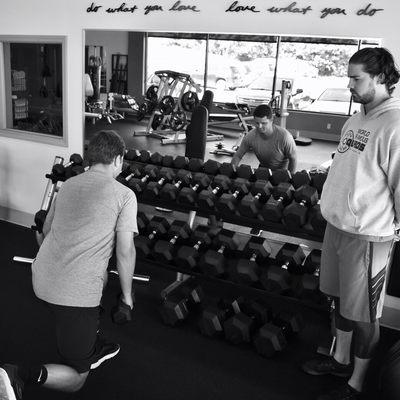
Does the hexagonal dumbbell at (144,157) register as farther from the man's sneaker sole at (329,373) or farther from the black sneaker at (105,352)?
the man's sneaker sole at (329,373)

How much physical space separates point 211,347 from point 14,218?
2.49 m

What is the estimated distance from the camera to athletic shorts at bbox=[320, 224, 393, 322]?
1794 mm

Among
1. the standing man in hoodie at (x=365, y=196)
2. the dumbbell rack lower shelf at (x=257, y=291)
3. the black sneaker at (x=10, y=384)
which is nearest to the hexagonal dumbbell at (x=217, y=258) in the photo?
the dumbbell rack lower shelf at (x=257, y=291)

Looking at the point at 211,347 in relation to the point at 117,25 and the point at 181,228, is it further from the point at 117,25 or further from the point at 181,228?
the point at 117,25

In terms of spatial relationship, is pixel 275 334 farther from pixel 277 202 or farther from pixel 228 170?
pixel 228 170

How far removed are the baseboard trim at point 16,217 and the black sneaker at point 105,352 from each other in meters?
2.02

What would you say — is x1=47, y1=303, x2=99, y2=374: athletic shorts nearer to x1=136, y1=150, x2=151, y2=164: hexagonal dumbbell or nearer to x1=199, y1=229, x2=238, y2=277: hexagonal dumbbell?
x1=199, y1=229, x2=238, y2=277: hexagonal dumbbell

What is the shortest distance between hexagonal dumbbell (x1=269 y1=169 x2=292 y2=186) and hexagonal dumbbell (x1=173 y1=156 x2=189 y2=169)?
0.62m

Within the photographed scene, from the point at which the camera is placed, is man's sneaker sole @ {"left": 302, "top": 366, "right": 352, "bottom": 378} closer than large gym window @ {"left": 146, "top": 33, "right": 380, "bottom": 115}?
Yes

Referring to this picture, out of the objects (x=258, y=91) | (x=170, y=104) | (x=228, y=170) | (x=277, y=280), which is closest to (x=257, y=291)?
(x=277, y=280)

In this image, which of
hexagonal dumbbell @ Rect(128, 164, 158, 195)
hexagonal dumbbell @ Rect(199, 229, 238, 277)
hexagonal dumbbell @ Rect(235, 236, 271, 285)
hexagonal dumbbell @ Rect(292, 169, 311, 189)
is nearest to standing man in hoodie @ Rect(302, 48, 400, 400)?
hexagonal dumbbell @ Rect(235, 236, 271, 285)

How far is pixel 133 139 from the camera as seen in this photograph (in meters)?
3.54

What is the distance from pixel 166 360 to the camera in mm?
2320

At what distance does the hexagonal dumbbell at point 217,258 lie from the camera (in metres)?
2.53
